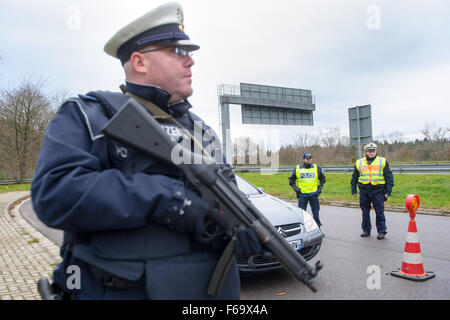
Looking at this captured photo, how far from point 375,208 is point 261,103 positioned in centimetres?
1307

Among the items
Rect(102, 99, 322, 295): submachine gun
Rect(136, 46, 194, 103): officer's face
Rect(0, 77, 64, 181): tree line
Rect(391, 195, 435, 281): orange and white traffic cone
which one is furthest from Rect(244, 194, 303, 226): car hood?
Rect(0, 77, 64, 181): tree line

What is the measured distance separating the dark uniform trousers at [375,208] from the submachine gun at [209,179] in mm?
6564

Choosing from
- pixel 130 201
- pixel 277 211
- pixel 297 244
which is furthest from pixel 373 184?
pixel 130 201

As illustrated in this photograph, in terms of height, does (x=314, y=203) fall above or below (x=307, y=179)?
below

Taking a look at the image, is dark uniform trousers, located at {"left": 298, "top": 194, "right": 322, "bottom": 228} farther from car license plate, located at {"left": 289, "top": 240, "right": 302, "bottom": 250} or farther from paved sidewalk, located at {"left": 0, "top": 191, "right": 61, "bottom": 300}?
paved sidewalk, located at {"left": 0, "top": 191, "right": 61, "bottom": 300}

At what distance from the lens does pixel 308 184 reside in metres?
8.73

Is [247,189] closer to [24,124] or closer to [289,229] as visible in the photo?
[289,229]

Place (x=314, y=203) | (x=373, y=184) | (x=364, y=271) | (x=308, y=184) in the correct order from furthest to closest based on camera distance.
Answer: (x=308, y=184) < (x=314, y=203) < (x=373, y=184) < (x=364, y=271)

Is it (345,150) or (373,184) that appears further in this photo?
(345,150)

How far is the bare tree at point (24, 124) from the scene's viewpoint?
1124 inches

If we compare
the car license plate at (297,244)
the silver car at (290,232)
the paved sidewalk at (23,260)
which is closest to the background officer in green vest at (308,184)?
the silver car at (290,232)

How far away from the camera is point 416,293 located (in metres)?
4.33

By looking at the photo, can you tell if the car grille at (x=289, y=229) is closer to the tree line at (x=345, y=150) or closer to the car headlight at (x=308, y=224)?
the car headlight at (x=308, y=224)

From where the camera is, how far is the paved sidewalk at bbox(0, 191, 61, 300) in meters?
4.36
